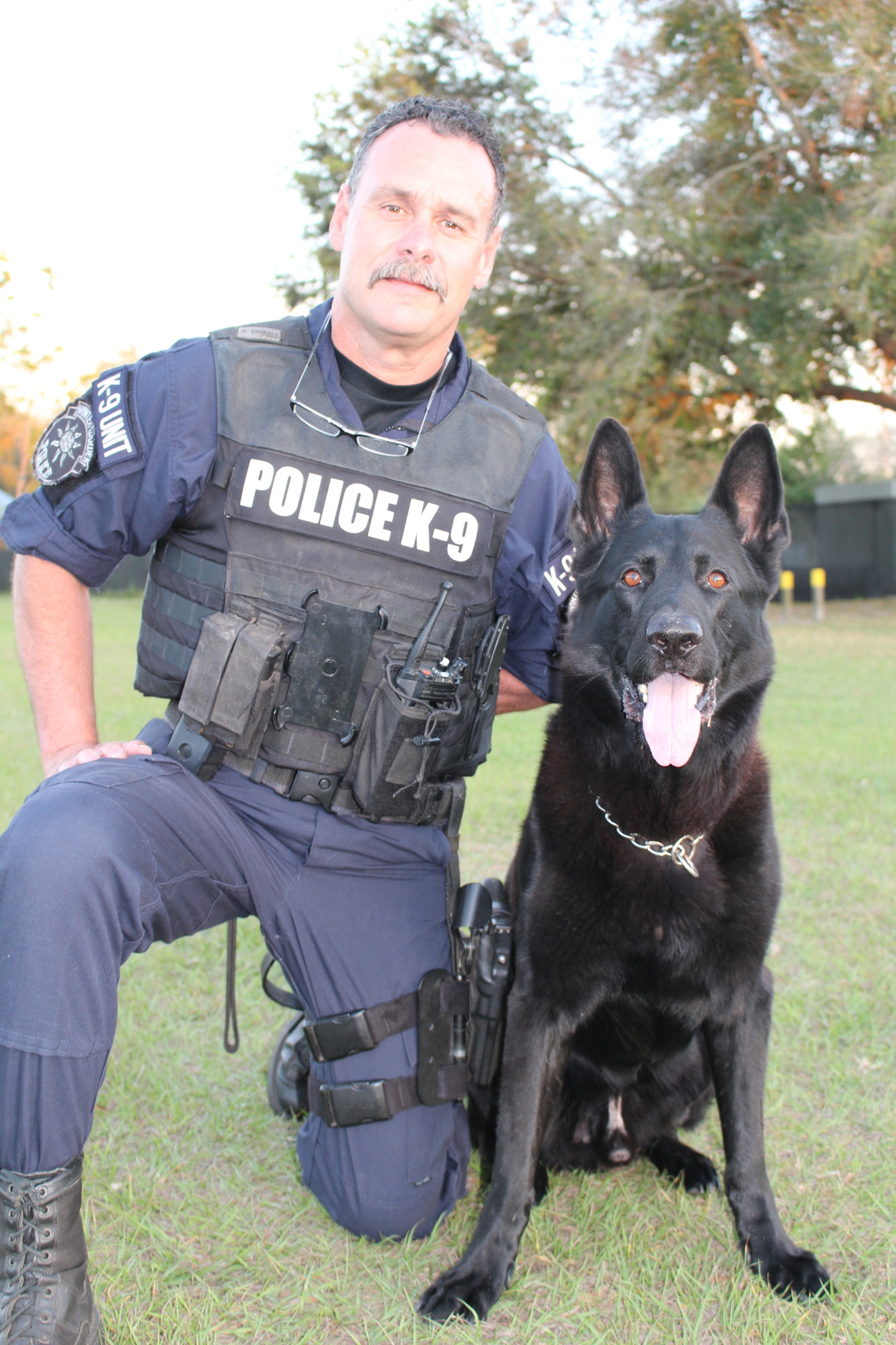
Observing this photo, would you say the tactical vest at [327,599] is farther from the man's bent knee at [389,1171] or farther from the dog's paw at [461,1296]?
the dog's paw at [461,1296]

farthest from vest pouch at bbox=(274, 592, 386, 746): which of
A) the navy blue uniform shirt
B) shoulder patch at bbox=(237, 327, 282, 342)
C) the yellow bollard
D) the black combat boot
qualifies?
the yellow bollard

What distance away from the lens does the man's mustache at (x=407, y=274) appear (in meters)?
2.29

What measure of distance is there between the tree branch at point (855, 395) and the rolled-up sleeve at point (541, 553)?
1509 cm

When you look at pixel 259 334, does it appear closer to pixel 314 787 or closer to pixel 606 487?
pixel 606 487

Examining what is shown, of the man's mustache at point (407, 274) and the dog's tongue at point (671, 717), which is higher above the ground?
the man's mustache at point (407, 274)

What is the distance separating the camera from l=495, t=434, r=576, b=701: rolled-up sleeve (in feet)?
7.95

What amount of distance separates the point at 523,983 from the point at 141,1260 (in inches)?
33.6

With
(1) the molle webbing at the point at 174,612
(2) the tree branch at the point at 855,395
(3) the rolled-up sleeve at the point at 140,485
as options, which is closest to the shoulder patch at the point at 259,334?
(3) the rolled-up sleeve at the point at 140,485

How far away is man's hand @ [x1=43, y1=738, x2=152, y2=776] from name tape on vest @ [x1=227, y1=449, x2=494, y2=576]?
1.76ft

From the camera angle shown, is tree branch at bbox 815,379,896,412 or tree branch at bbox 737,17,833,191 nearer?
tree branch at bbox 737,17,833,191

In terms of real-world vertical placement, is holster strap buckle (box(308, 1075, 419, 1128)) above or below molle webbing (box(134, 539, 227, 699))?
below

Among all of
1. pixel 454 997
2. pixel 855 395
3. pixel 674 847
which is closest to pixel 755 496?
pixel 674 847

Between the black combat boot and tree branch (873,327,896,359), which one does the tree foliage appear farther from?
the black combat boot

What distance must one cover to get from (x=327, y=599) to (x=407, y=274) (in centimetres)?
74
